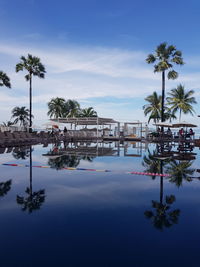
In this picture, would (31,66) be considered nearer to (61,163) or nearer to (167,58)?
(167,58)

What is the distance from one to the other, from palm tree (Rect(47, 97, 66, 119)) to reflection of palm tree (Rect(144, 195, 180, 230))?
52.0 metres

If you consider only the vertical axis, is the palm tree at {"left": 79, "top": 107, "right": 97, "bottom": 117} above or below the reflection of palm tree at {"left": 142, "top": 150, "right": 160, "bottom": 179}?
above

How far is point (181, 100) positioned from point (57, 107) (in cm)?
2757

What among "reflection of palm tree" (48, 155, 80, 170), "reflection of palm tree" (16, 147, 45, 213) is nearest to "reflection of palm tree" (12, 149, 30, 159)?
"reflection of palm tree" (48, 155, 80, 170)

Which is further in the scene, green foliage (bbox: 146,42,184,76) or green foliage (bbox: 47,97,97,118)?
green foliage (bbox: 47,97,97,118)

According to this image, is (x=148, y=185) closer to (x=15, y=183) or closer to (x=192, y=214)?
(x=192, y=214)

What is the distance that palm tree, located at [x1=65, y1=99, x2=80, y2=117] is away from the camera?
188ft

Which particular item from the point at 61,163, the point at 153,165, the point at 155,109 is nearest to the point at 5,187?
the point at 61,163

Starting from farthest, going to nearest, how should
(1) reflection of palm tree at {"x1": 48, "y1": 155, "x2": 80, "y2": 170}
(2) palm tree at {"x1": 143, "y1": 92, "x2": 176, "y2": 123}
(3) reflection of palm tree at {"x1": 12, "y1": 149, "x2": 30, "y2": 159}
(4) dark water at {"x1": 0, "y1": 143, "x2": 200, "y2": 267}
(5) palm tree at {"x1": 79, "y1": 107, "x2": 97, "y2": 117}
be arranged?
1. (5) palm tree at {"x1": 79, "y1": 107, "x2": 97, "y2": 117}
2. (2) palm tree at {"x1": 143, "y1": 92, "x2": 176, "y2": 123}
3. (3) reflection of palm tree at {"x1": 12, "y1": 149, "x2": 30, "y2": 159}
4. (1) reflection of palm tree at {"x1": 48, "y1": 155, "x2": 80, "y2": 170}
5. (4) dark water at {"x1": 0, "y1": 143, "x2": 200, "y2": 267}

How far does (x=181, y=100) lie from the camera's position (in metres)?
39.1

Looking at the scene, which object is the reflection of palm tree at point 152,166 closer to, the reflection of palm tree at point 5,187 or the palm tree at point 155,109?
the reflection of palm tree at point 5,187

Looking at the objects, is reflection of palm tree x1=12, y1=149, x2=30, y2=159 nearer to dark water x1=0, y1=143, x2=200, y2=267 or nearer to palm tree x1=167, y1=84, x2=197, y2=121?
dark water x1=0, y1=143, x2=200, y2=267

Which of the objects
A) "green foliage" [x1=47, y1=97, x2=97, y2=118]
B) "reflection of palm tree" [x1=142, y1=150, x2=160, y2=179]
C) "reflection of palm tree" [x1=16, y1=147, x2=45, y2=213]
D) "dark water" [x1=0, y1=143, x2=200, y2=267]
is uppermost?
"green foliage" [x1=47, y1=97, x2=97, y2=118]

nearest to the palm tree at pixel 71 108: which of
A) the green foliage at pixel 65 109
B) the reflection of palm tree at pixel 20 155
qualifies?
the green foliage at pixel 65 109
